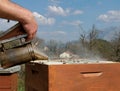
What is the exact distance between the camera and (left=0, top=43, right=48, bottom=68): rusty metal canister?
126 centimetres

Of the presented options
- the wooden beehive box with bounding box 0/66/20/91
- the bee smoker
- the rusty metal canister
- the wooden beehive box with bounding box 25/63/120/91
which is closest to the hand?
the bee smoker

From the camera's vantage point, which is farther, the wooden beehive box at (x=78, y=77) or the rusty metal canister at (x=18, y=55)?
the wooden beehive box at (x=78, y=77)

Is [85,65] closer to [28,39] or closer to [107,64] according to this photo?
[107,64]

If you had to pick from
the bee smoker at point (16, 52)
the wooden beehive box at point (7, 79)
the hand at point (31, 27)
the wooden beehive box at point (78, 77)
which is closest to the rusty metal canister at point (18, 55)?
the bee smoker at point (16, 52)

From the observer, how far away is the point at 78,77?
175 cm

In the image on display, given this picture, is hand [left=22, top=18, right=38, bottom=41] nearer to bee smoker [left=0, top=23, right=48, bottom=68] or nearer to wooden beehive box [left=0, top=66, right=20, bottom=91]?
bee smoker [left=0, top=23, right=48, bottom=68]

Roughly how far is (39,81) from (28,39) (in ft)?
2.55

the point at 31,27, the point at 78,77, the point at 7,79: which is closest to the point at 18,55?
the point at 31,27

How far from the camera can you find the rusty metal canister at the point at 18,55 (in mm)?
1258

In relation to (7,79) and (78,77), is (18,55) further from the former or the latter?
(7,79)

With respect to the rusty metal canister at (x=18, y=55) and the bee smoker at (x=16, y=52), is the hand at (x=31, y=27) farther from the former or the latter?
the rusty metal canister at (x=18, y=55)

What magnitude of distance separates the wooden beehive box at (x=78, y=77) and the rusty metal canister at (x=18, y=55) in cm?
38

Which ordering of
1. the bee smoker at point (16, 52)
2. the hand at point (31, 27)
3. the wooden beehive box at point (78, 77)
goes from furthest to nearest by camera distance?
1. the wooden beehive box at point (78, 77)
2. the bee smoker at point (16, 52)
3. the hand at point (31, 27)

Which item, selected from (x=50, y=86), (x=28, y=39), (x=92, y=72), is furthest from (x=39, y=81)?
(x=28, y=39)
